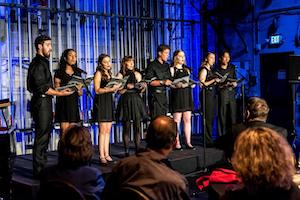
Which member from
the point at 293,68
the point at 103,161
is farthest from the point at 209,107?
the point at 103,161

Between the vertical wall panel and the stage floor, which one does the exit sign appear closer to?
the vertical wall panel

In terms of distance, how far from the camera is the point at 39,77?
4.88 meters

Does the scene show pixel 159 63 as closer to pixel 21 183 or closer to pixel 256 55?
pixel 21 183

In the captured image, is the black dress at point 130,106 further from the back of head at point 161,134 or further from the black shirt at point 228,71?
the back of head at point 161,134

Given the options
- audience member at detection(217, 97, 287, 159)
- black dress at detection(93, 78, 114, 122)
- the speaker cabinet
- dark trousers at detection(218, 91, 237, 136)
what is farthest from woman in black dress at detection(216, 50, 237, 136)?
Answer: audience member at detection(217, 97, 287, 159)

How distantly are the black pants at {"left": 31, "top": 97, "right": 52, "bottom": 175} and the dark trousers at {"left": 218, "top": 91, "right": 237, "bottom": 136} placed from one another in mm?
3164

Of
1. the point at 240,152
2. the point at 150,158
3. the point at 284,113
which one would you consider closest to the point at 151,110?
the point at 284,113

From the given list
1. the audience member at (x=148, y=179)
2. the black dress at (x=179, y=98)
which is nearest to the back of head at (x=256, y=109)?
the audience member at (x=148, y=179)

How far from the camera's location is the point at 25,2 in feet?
24.2

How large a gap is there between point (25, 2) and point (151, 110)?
275cm

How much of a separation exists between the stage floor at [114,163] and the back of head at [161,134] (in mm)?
2511

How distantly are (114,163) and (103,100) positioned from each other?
803mm

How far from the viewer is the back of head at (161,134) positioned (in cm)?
265

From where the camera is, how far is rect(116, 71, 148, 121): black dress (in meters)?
6.05
